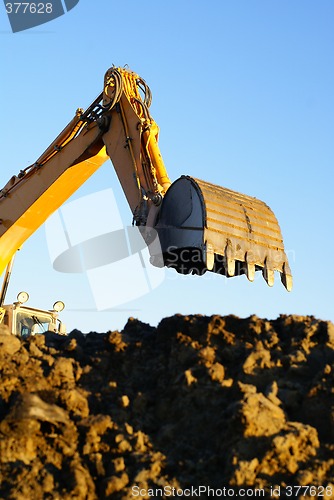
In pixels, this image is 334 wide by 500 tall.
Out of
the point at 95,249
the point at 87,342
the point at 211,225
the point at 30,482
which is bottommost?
the point at 30,482

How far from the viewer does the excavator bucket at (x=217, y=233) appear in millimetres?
9258

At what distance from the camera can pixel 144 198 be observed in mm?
10250

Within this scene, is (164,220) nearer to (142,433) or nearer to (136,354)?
(136,354)

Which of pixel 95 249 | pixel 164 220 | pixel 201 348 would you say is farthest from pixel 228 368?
pixel 95 249

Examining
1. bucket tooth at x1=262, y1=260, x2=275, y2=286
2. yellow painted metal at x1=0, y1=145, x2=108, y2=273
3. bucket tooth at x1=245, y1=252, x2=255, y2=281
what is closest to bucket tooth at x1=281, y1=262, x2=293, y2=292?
bucket tooth at x1=262, y1=260, x2=275, y2=286

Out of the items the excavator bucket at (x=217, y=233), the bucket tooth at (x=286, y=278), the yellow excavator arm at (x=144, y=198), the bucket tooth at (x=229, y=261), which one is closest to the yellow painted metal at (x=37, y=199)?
the yellow excavator arm at (x=144, y=198)

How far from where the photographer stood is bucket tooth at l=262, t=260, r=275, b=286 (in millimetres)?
9656

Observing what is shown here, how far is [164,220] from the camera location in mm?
9922

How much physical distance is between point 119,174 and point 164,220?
49.7 inches

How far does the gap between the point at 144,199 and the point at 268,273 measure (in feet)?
5.80

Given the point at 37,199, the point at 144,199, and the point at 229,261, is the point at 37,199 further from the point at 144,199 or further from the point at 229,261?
the point at 229,261

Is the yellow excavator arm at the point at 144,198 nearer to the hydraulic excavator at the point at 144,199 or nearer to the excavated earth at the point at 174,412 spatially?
the hydraulic excavator at the point at 144,199

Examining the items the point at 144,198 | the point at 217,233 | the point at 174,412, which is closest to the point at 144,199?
the point at 144,198

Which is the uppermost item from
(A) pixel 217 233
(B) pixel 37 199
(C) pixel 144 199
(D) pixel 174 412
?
(B) pixel 37 199
